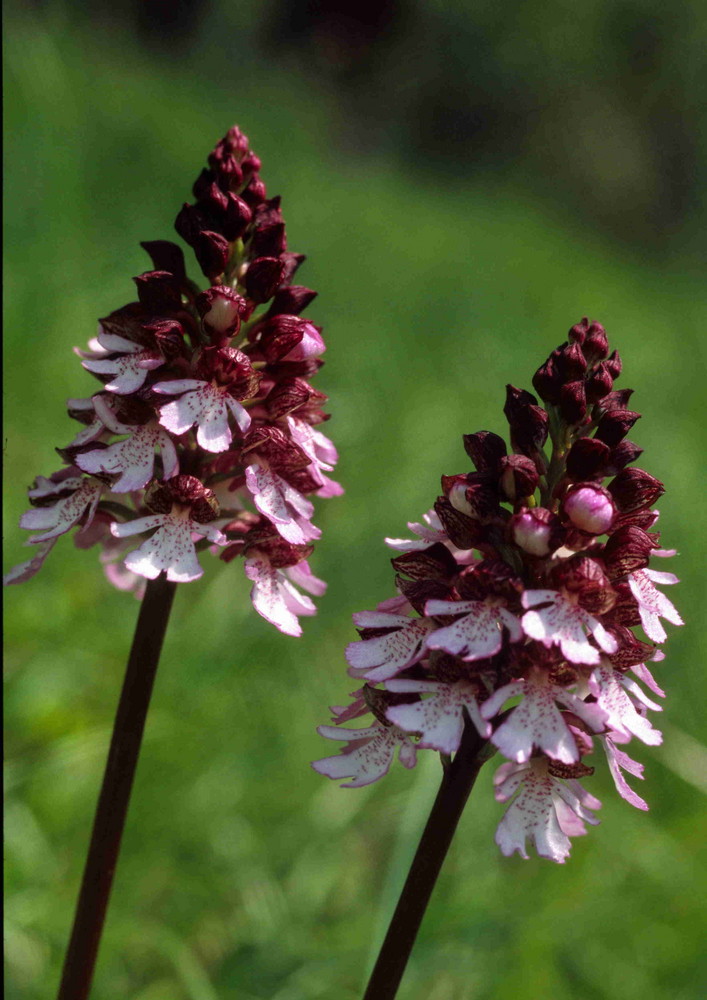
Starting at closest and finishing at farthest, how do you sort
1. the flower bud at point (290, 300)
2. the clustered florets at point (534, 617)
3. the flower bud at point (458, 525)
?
the clustered florets at point (534, 617) < the flower bud at point (458, 525) < the flower bud at point (290, 300)

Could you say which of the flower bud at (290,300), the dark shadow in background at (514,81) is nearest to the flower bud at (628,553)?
the flower bud at (290,300)

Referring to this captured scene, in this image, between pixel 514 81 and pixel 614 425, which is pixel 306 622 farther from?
pixel 514 81

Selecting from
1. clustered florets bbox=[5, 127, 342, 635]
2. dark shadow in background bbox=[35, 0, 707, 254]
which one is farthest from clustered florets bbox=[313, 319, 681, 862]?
dark shadow in background bbox=[35, 0, 707, 254]

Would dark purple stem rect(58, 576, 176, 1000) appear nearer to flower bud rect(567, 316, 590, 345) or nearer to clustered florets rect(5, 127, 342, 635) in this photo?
clustered florets rect(5, 127, 342, 635)

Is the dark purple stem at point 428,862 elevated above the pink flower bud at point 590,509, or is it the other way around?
the pink flower bud at point 590,509

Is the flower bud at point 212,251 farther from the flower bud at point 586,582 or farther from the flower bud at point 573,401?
the flower bud at point 586,582

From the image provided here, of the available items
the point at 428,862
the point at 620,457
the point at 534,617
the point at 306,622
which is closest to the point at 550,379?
the point at 620,457

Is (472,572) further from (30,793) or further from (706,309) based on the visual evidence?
(706,309)
